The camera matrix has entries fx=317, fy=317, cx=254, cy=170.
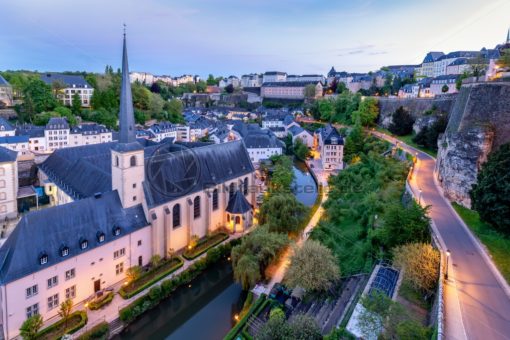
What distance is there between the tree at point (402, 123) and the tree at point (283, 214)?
32854 mm

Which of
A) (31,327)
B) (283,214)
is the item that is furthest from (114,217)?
(283,214)

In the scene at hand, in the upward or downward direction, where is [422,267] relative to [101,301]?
upward

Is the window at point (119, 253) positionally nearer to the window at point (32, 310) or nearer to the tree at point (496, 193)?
the window at point (32, 310)

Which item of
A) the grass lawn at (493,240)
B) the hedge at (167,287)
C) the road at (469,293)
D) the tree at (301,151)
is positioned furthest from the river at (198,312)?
the tree at (301,151)

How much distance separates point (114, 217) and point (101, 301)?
5.73m

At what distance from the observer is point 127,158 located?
2355 cm

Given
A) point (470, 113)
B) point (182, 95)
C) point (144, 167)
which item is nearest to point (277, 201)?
point (144, 167)

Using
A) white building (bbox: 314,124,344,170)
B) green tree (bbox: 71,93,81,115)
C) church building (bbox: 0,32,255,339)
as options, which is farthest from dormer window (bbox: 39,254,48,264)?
green tree (bbox: 71,93,81,115)

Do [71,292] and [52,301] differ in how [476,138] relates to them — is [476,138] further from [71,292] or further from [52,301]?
[52,301]

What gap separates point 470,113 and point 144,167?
93.0 feet

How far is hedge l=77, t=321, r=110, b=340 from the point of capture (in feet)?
58.8

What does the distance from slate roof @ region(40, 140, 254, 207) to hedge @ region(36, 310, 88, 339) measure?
8.95 meters

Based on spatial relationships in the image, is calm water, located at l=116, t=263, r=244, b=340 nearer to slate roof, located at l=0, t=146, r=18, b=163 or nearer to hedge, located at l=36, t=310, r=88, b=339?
hedge, located at l=36, t=310, r=88, b=339

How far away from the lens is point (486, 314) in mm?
13523
